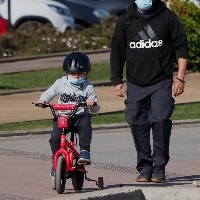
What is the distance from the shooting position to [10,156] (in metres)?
14.1

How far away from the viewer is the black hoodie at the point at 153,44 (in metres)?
11.7

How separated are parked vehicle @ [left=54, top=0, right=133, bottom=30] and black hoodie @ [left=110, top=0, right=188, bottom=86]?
22052 millimetres

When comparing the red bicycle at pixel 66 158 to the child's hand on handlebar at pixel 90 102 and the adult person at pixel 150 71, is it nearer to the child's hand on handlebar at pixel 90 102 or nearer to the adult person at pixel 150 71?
the child's hand on handlebar at pixel 90 102

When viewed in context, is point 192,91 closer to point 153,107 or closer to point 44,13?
point 153,107

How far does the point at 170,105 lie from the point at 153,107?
0.17 meters

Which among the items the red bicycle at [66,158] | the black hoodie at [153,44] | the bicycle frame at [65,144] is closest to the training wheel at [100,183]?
the red bicycle at [66,158]

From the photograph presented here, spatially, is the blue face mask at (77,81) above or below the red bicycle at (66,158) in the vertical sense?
above

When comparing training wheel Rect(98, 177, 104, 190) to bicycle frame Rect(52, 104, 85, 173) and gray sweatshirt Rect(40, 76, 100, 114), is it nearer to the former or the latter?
bicycle frame Rect(52, 104, 85, 173)

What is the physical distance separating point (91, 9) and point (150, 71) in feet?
79.5

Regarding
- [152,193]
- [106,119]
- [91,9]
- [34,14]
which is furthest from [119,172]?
[91,9]

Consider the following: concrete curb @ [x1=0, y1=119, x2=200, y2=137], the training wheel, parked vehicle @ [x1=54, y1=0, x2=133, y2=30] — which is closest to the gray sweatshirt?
the training wheel

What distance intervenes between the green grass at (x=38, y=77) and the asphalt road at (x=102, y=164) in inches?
234

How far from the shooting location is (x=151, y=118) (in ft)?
38.5

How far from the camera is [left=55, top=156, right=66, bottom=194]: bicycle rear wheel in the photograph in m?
11.0
